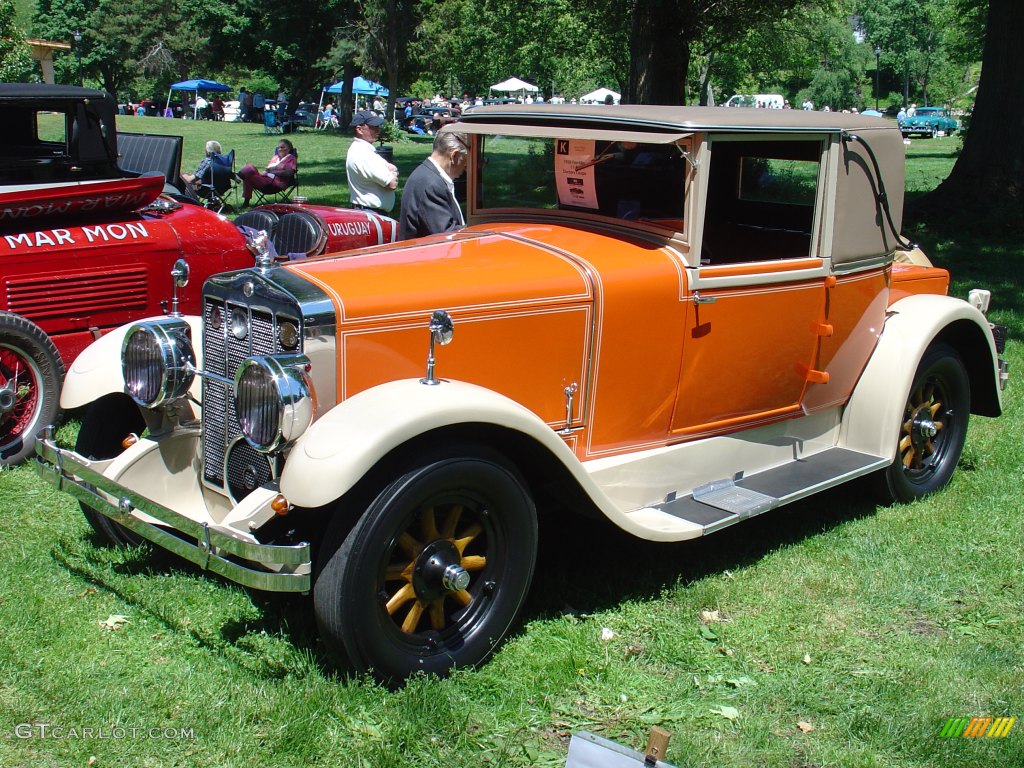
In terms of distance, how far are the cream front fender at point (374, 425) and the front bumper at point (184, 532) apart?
0.68 ft

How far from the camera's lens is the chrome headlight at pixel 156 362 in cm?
364

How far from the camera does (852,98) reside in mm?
71125

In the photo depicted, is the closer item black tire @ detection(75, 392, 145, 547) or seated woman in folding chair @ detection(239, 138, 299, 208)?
black tire @ detection(75, 392, 145, 547)

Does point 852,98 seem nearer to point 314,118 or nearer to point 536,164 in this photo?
point 314,118

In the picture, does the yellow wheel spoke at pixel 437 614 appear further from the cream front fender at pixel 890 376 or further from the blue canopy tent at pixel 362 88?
the blue canopy tent at pixel 362 88

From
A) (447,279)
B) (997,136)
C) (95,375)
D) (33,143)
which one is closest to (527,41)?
(997,136)

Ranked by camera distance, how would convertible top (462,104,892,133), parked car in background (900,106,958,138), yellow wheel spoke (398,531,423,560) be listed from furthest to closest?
parked car in background (900,106,958,138), convertible top (462,104,892,133), yellow wheel spoke (398,531,423,560)

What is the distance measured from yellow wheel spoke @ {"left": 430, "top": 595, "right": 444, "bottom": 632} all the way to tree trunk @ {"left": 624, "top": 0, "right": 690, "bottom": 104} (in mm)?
11281

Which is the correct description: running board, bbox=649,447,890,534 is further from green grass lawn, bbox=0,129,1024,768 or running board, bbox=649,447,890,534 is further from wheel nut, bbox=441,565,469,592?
wheel nut, bbox=441,565,469,592

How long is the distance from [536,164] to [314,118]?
46426 mm

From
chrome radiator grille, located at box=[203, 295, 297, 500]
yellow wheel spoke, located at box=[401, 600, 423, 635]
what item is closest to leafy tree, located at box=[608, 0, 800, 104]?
chrome radiator grille, located at box=[203, 295, 297, 500]

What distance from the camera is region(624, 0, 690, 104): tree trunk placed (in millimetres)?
13438

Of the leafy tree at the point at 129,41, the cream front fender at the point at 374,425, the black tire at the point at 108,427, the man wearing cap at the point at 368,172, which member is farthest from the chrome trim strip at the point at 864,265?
the leafy tree at the point at 129,41

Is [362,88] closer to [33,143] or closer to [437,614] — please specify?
[33,143]
